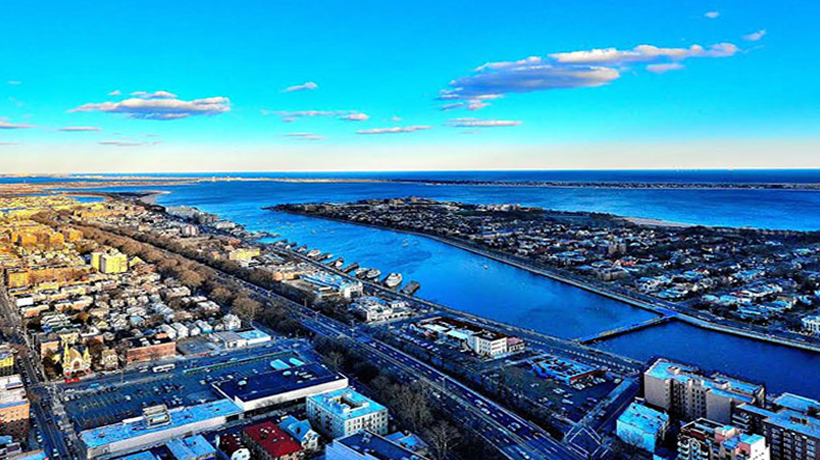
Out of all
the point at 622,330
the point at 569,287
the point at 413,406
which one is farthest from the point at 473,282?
the point at 413,406

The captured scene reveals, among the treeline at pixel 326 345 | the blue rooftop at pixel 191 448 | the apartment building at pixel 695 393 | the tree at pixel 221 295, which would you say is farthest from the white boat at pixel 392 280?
the blue rooftop at pixel 191 448

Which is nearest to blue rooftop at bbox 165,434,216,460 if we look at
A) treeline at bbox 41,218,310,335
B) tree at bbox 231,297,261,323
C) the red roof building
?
the red roof building

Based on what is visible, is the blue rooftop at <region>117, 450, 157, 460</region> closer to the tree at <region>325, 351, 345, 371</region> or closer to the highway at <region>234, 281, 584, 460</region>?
the tree at <region>325, 351, 345, 371</region>

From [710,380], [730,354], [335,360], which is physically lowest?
[730,354]

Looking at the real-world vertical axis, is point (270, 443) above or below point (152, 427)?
above

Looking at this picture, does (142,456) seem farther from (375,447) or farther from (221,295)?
(221,295)

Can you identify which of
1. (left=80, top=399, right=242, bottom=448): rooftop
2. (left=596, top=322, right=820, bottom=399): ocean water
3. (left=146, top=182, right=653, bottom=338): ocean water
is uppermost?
(left=80, top=399, right=242, bottom=448): rooftop

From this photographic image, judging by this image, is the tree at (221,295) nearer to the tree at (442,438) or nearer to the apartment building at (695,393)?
the tree at (442,438)

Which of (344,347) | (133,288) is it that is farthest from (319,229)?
(344,347)
